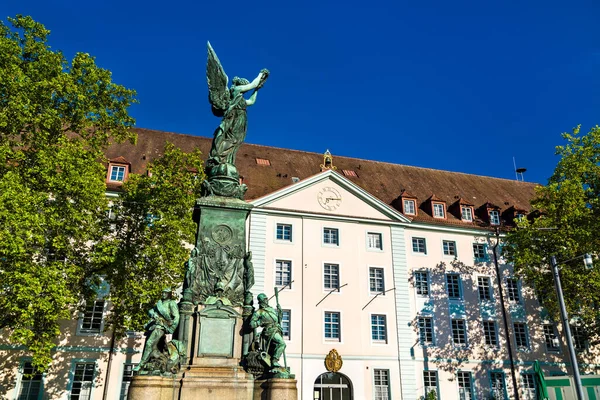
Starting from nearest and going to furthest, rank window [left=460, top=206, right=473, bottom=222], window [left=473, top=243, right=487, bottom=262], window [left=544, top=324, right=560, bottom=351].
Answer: window [left=544, top=324, right=560, bottom=351], window [left=473, top=243, right=487, bottom=262], window [left=460, top=206, right=473, bottom=222]

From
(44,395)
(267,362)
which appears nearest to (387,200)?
(44,395)

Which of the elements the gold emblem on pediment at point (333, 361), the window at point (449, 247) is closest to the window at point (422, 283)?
the window at point (449, 247)

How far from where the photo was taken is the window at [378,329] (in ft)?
100

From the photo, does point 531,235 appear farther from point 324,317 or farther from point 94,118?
point 94,118

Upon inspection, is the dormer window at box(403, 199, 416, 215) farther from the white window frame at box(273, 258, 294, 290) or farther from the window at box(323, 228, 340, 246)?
the white window frame at box(273, 258, 294, 290)

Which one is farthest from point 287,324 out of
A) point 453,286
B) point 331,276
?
point 453,286

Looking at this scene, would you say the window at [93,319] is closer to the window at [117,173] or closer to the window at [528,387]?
the window at [117,173]

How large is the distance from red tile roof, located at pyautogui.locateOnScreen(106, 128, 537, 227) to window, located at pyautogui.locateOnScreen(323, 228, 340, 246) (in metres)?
4.58

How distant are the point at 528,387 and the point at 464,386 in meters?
4.43

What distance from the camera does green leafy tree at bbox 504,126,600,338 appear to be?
2723 cm

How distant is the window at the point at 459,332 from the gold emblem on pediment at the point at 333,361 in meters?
7.99

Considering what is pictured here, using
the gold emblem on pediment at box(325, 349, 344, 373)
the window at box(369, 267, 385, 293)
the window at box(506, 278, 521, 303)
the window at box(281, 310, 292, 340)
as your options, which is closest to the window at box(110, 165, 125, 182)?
the window at box(281, 310, 292, 340)

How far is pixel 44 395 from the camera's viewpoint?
24.8 metres

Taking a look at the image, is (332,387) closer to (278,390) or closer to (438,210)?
(438,210)
